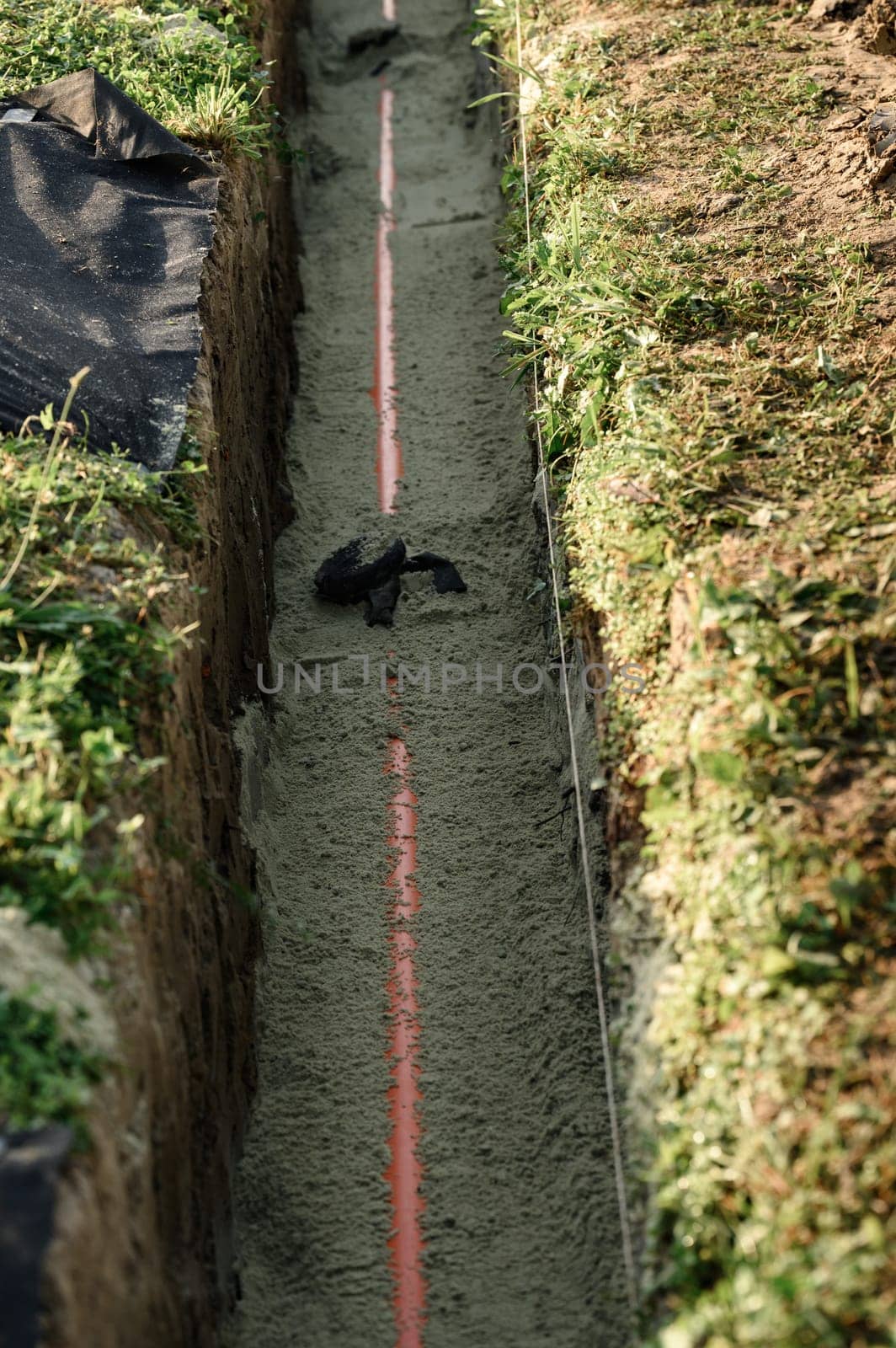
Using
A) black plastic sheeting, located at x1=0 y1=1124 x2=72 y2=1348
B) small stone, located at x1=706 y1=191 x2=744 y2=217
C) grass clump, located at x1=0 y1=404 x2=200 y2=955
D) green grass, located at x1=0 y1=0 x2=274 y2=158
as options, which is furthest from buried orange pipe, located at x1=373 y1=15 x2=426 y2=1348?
small stone, located at x1=706 y1=191 x2=744 y2=217

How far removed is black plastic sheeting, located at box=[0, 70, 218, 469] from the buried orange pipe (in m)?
1.71

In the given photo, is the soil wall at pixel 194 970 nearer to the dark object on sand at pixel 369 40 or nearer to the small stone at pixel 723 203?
the small stone at pixel 723 203

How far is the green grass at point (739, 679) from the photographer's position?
3.15m

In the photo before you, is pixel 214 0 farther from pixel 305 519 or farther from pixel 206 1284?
pixel 206 1284

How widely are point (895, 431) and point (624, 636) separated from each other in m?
1.33

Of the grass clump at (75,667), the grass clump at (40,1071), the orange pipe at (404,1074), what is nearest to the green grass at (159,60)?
the grass clump at (75,667)

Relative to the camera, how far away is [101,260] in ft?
18.8

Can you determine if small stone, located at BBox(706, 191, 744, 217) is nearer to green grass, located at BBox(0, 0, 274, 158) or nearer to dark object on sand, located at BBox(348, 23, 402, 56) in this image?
green grass, located at BBox(0, 0, 274, 158)

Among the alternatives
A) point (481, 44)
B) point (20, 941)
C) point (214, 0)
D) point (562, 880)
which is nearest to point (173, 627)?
point (20, 941)

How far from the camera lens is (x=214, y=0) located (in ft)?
26.7

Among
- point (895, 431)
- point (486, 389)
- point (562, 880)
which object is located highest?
point (486, 389)

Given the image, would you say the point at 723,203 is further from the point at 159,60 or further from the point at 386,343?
the point at 159,60

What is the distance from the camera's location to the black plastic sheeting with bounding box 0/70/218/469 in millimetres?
4988

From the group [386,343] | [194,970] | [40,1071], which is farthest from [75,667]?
[386,343]
